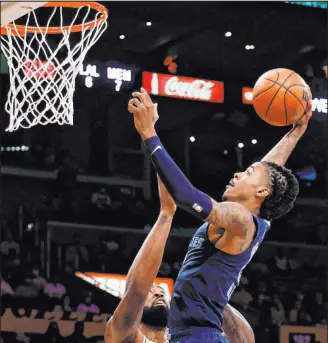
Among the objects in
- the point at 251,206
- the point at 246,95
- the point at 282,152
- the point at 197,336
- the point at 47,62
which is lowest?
the point at 197,336

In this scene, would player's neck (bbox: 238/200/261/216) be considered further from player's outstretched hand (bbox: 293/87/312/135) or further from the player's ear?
player's outstretched hand (bbox: 293/87/312/135)

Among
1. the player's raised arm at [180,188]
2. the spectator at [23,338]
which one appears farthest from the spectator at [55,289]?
the player's raised arm at [180,188]

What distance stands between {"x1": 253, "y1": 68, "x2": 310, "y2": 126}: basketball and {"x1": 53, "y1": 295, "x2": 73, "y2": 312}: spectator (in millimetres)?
8795

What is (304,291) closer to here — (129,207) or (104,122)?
(129,207)

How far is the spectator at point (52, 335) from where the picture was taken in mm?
12977

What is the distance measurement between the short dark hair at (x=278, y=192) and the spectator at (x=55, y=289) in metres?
9.44

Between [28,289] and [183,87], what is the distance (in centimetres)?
653

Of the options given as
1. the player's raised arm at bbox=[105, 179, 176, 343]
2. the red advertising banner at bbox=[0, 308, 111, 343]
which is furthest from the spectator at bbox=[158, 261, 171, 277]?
the player's raised arm at bbox=[105, 179, 176, 343]

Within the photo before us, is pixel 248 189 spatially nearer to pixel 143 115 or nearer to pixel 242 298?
pixel 143 115

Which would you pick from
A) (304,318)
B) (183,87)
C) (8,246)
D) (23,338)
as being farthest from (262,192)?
(183,87)

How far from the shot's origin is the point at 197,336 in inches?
174

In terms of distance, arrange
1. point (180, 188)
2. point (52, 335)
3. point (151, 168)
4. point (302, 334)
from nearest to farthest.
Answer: point (180, 188) < point (52, 335) < point (302, 334) < point (151, 168)

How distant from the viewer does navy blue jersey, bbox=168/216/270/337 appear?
446 cm

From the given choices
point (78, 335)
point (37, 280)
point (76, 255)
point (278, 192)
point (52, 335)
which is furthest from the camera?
point (76, 255)
